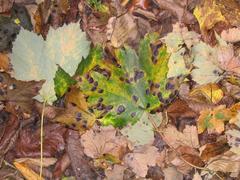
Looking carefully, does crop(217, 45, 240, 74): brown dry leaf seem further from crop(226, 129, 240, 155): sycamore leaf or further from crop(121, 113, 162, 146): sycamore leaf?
crop(121, 113, 162, 146): sycamore leaf

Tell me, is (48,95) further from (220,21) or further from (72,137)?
(220,21)

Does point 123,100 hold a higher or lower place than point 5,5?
lower

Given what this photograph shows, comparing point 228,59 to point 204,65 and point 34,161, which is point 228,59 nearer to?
point 204,65

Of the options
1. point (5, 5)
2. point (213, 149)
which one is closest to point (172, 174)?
point (213, 149)

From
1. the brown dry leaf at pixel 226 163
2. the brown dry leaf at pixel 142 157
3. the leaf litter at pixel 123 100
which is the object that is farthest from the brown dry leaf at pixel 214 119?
the brown dry leaf at pixel 142 157

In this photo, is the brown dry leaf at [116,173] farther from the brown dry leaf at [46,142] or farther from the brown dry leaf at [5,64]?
the brown dry leaf at [5,64]

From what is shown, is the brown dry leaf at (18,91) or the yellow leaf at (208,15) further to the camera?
the yellow leaf at (208,15)
